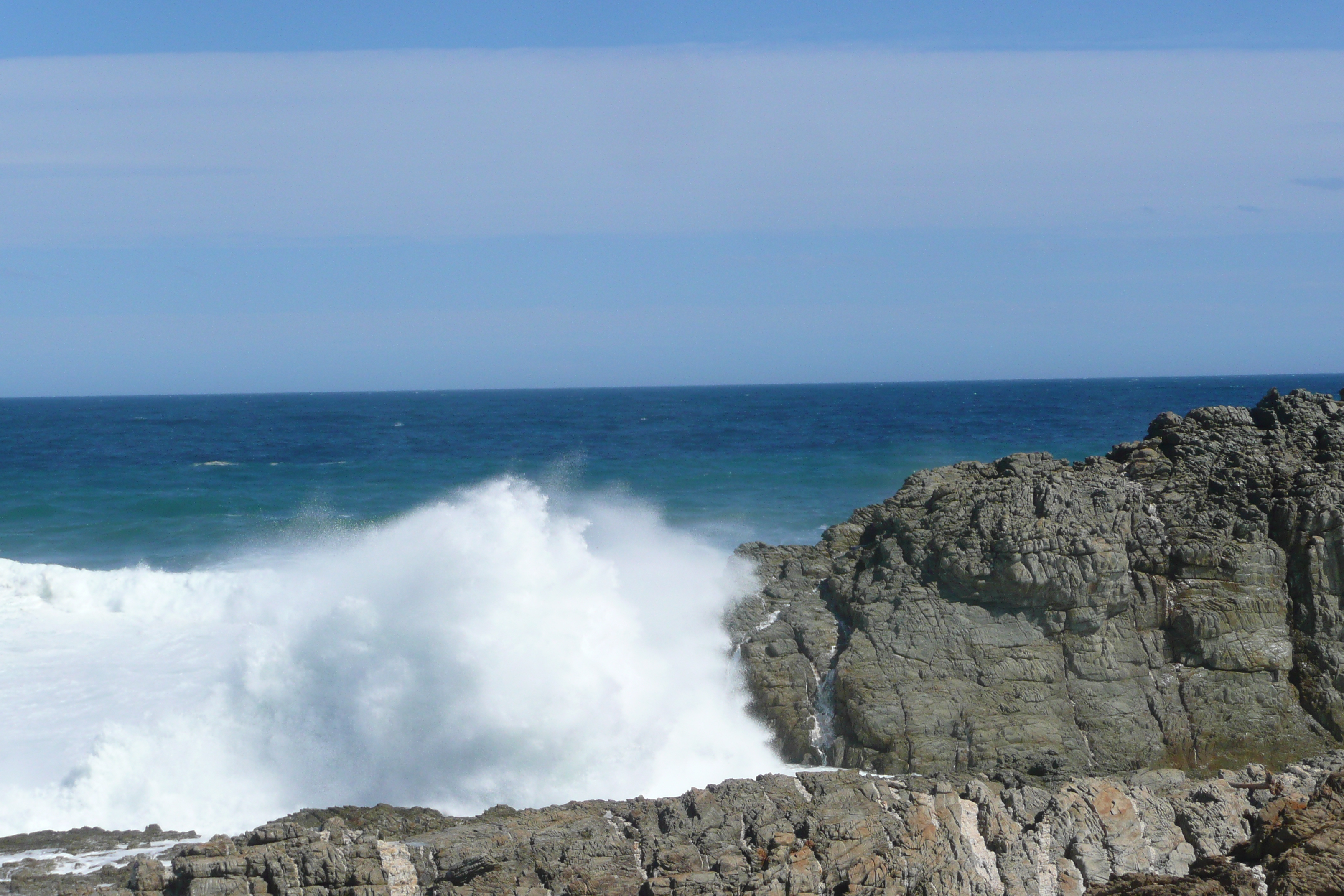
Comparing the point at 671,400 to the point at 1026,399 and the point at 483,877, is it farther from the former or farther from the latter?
the point at 483,877

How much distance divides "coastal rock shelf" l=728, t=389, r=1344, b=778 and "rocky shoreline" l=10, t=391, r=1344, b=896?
27 millimetres

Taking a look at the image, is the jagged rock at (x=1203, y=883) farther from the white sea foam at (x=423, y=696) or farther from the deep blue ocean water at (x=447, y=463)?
the deep blue ocean water at (x=447, y=463)

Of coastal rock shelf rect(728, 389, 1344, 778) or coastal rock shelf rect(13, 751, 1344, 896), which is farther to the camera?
coastal rock shelf rect(728, 389, 1344, 778)

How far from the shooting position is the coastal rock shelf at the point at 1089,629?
11367mm

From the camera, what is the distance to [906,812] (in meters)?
8.52

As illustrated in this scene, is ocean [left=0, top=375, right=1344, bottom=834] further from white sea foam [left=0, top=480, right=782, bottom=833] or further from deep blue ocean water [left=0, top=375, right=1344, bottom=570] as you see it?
deep blue ocean water [left=0, top=375, right=1344, bottom=570]

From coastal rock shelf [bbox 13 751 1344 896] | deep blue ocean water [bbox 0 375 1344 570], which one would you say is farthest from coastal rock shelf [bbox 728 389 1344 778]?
deep blue ocean water [bbox 0 375 1344 570]

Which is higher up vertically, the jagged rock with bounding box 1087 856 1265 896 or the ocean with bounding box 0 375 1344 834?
the jagged rock with bounding box 1087 856 1265 896

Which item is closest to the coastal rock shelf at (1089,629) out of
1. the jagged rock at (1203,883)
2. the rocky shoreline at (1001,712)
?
the rocky shoreline at (1001,712)

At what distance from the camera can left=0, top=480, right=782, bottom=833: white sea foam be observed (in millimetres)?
11539

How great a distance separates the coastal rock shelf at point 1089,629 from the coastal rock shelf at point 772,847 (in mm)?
2040

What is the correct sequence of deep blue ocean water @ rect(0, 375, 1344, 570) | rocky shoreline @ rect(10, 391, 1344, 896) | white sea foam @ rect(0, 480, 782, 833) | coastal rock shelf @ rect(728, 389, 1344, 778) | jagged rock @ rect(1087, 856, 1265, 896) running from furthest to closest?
deep blue ocean water @ rect(0, 375, 1344, 570) → white sea foam @ rect(0, 480, 782, 833) → coastal rock shelf @ rect(728, 389, 1344, 778) → rocky shoreline @ rect(10, 391, 1344, 896) → jagged rock @ rect(1087, 856, 1265, 896)

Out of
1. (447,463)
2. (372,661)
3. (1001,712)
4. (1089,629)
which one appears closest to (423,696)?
(372,661)

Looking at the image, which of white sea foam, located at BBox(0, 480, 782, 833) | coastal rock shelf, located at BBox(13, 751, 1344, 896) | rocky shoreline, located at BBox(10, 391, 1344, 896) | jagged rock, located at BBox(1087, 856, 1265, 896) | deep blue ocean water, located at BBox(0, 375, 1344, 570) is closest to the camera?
jagged rock, located at BBox(1087, 856, 1265, 896)
